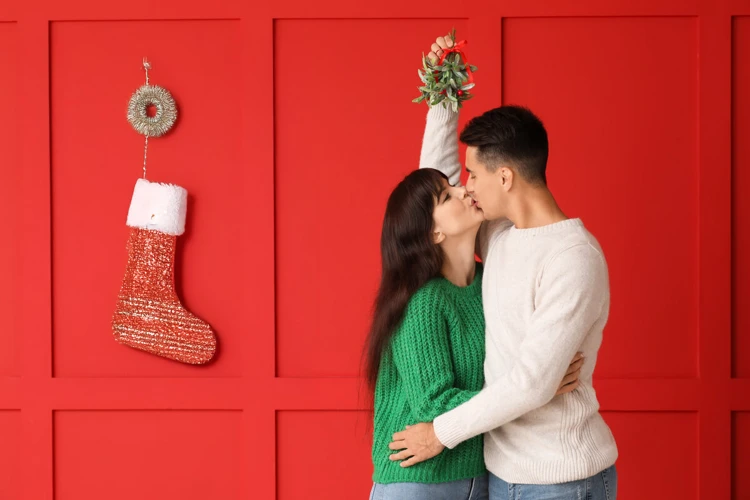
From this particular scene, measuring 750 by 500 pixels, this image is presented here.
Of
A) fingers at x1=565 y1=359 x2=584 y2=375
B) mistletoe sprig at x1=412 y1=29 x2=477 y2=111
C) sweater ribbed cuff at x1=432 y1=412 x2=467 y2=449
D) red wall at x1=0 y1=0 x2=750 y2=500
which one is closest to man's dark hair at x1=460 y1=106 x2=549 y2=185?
mistletoe sprig at x1=412 y1=29 x2=477 y2=111

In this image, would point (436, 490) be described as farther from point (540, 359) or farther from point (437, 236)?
A: point (437, 236)

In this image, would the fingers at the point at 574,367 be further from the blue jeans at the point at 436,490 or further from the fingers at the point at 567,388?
the blue jeans at the point at 436,490

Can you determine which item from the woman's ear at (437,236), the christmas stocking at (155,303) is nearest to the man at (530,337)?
the woman's ear at (437,236)

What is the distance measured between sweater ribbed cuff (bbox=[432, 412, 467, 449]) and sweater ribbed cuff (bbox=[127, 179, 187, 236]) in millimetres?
1475

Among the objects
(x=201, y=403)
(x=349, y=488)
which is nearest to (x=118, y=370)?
(x=201, y=403)

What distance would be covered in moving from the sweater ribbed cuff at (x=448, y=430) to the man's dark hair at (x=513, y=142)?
547 mm

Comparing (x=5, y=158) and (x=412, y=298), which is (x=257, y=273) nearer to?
(x=5, y=158)

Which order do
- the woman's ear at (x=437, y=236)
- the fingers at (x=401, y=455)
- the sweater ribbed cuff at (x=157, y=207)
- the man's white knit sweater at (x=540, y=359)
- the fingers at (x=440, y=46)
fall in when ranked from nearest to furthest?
the man's white knit sweater at (x=540, y=359) → the fingers at (x=401, y=455) → the woman's ear at (x=437, y=236) → the fingers at (x=440, y=46) → the sweater ribbed cuff at (x=157, y=207)

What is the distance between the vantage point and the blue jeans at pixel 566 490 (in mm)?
1652

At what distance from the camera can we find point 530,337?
160cm

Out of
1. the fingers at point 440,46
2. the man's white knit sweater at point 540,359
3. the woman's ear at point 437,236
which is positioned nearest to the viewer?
the man's white knit sweater at point 540,359

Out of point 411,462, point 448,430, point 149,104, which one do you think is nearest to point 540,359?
point 448,430

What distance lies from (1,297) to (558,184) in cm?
205

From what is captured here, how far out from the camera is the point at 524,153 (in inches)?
68.6
